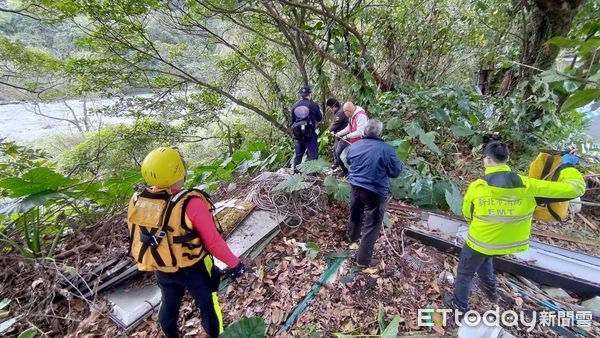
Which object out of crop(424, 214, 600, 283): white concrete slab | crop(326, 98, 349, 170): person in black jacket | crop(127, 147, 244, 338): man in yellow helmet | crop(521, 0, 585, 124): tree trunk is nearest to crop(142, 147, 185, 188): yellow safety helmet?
crop(127, 147, 244, 338): man in yellow helmet

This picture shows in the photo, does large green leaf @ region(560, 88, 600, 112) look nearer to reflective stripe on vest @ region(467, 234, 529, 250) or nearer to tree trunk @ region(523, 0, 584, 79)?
reflective stripe on vest @ region(467, 234, 529, 250)

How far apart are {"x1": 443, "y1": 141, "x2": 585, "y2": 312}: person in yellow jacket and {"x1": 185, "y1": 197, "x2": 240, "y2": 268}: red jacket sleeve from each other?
→ 209 cm

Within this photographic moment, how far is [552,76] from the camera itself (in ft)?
3.43

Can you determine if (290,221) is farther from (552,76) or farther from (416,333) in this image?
(552,76)

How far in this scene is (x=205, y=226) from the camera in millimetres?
1903

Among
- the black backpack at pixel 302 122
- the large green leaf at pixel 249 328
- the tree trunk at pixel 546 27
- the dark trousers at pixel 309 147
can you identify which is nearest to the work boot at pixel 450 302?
the large green leaf at pixel 249 328

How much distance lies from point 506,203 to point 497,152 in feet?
1.38

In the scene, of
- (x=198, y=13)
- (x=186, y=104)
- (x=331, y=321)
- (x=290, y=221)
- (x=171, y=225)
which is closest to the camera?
(x=171, y=225)

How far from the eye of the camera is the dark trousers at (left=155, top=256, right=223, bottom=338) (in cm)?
202

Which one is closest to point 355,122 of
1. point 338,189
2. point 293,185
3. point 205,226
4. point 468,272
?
point 338,189

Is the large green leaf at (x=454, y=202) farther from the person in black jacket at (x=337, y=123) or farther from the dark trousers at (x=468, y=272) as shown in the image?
the person in black jacket at (x=337, y=123)

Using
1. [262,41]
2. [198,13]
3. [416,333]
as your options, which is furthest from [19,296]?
[262,41]

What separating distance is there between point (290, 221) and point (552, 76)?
10.5 feet

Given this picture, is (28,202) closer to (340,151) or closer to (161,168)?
(161,168)
